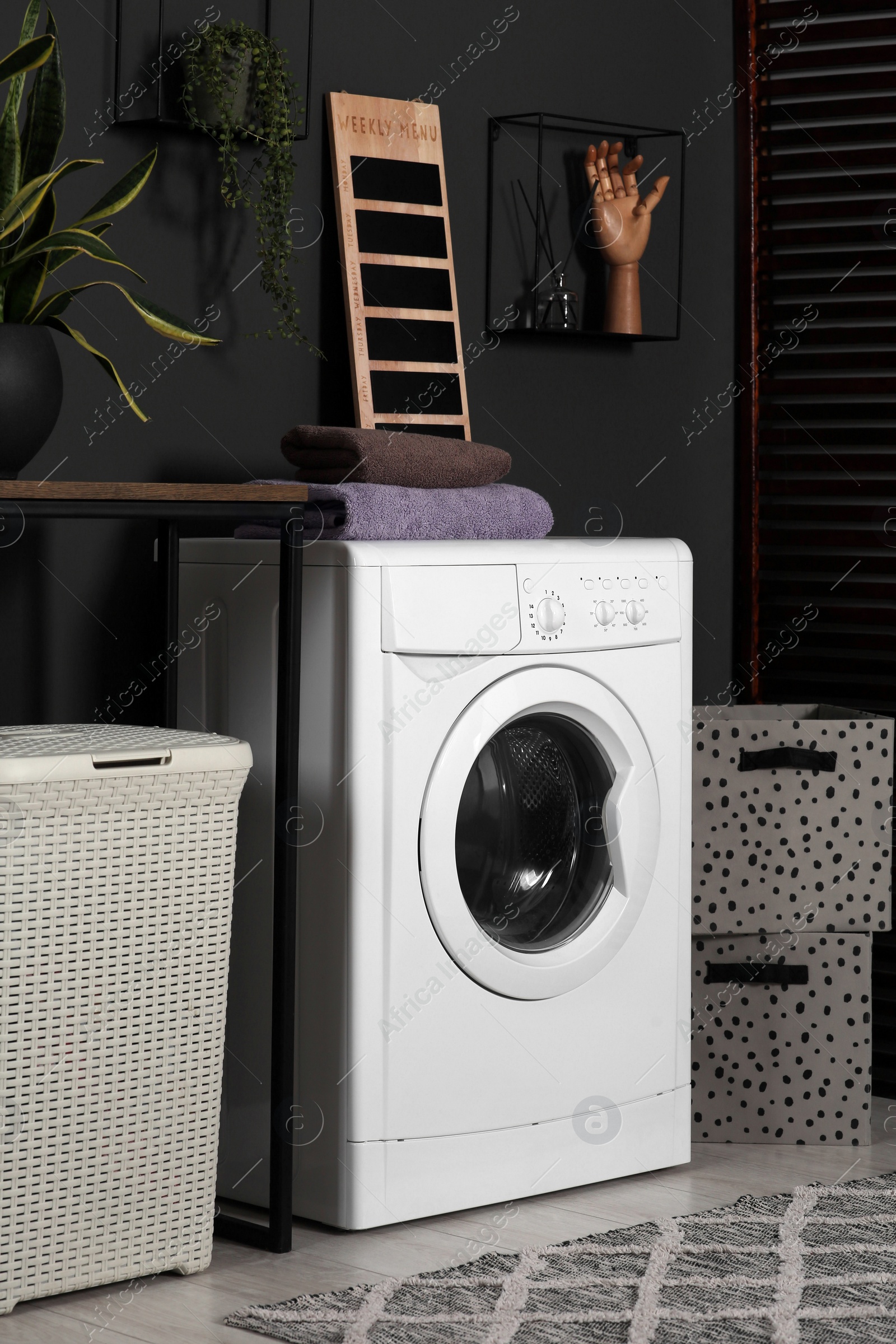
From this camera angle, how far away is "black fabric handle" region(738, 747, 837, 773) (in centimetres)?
275

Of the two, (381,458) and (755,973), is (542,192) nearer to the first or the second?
(381,458)

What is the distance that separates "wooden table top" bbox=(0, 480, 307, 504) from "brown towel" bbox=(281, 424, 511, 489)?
221 millimetres

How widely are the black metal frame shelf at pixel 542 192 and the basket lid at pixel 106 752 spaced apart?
1218 millimetres

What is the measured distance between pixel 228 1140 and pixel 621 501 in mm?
1483

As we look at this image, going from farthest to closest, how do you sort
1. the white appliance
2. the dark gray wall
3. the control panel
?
the dark gray wall, the control panel, the white appliance

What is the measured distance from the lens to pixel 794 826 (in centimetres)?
276

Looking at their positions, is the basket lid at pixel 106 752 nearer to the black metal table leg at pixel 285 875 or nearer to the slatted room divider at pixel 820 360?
the black metal table leg at pixel 285 875

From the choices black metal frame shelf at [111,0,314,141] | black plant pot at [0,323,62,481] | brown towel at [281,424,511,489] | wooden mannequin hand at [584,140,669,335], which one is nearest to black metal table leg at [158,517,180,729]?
brown towel at [281,424,511,489]

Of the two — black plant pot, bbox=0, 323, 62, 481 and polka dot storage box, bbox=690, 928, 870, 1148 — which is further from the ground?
black plant pot, bbox=0, 323, 62, 481

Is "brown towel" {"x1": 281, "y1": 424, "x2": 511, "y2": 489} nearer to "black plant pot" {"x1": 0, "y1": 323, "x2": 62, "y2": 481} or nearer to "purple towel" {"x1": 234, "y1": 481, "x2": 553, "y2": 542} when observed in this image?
"purple towel" {"x1": 234, "y1": 481, "x2": 553, "y2": 542}

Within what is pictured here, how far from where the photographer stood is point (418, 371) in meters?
2.88

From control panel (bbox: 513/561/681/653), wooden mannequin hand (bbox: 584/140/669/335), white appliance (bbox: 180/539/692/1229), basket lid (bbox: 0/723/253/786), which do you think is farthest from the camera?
wooden mannequin hand (bbox: 584/140/669/335)

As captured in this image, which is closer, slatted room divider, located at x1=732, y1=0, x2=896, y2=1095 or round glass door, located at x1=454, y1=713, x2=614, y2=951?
round glass door, located at x1=454, y1=713, x2=614, y2=951

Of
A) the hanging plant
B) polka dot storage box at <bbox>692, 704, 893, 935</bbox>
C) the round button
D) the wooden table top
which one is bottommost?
polka dot storage box at <bbox>692, 704, 893, 935</bbox>
